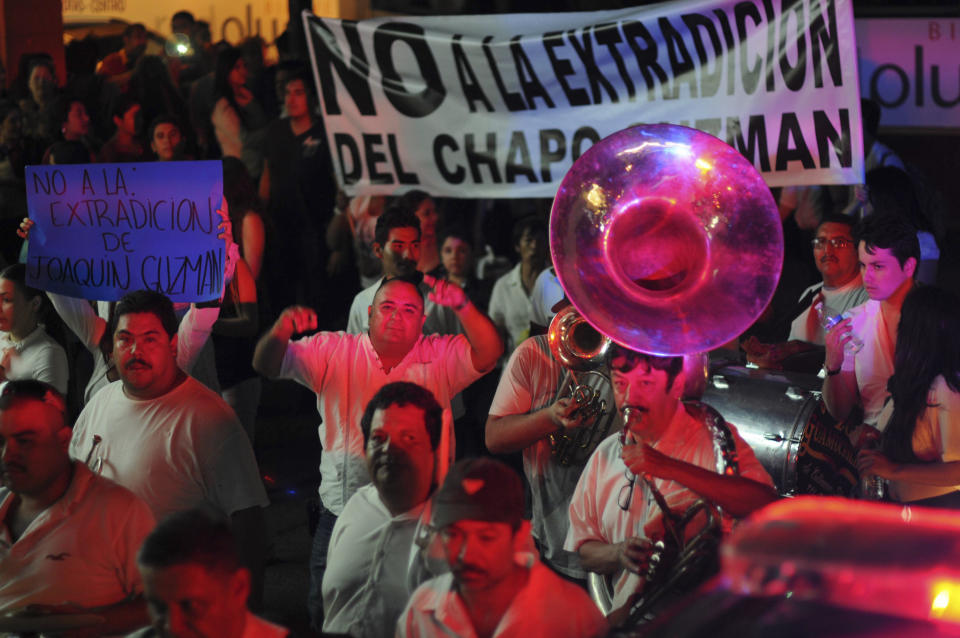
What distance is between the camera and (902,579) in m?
2.01

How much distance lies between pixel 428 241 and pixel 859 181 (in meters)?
2.28

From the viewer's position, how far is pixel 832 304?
6191 mm

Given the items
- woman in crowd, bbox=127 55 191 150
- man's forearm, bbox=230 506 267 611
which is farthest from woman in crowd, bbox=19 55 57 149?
man's forearm, bbox=230 506 267 611

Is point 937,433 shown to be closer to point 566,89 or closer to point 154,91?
point 566,89

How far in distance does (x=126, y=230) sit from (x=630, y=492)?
3085mm

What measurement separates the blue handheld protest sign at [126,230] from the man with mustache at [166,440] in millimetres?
967

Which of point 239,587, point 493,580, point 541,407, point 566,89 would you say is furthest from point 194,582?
point 566,89

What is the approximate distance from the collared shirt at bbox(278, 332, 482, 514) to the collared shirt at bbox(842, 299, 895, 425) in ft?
5.16

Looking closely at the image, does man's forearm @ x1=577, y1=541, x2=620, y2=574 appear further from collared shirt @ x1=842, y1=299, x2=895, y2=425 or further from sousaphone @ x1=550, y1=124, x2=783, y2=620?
collared shirt @ x1=842, y1=299, x2=895, y2=425

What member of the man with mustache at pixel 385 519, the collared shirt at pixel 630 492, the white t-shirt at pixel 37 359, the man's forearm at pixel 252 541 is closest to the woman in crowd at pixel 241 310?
the white t-shirt at pixel 37 359

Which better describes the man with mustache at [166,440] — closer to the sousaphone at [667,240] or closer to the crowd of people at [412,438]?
the crowd of people at [412,438]

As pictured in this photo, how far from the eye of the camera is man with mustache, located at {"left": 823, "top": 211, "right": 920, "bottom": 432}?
5.26 meters

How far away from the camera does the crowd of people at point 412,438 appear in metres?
3.30

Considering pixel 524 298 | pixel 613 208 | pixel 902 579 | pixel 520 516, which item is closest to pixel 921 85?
pixel 524 298
